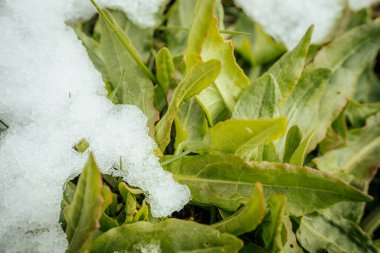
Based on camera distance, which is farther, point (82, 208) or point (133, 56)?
point (133, 56)

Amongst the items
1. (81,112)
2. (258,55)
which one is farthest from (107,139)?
(258,55)

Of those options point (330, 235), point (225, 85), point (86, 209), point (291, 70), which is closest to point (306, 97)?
point (291, 70)

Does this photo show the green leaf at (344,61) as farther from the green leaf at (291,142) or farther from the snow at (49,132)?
the snow at (49,132)

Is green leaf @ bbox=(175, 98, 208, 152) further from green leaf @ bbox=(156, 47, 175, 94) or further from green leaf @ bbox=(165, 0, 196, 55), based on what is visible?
green leaf @ bbox=(165, 0, 196, 55)

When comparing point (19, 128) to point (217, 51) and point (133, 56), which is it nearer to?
point (133, 56)

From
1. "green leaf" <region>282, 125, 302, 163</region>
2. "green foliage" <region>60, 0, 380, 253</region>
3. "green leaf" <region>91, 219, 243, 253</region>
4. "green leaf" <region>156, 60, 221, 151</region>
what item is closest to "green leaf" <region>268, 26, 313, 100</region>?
"green foliage" <region>60, 0, 380, 253</region>

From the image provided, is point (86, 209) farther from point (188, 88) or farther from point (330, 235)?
point (330, 235)
